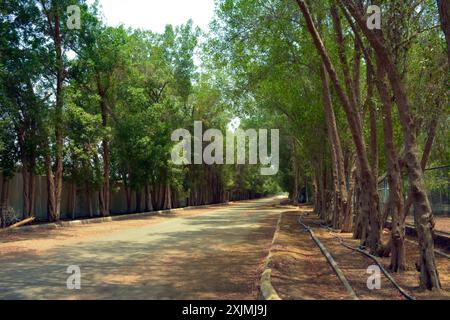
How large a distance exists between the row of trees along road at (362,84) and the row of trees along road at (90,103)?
3.29 meters

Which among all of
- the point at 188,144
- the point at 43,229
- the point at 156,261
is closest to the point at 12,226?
the point at 43,229

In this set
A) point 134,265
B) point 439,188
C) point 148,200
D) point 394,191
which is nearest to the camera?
point 134,265

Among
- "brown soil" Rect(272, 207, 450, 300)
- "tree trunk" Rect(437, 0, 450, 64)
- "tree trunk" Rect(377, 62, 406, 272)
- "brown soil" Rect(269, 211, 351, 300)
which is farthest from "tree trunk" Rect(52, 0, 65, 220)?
"tree trunk" Rect(437, 0, 450, 64)

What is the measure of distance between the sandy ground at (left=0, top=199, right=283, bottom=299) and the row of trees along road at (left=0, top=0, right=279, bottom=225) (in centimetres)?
497

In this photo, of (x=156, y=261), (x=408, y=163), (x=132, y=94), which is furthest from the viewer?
(x=132, y=94)

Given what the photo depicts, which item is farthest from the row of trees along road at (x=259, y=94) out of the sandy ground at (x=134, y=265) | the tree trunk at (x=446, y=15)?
the sandy ground at (x=134, y=265)

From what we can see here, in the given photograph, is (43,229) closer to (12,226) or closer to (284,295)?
(12,226)

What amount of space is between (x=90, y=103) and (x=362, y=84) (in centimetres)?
1462

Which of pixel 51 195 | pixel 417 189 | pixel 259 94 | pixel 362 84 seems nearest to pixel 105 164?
pixel 51 195

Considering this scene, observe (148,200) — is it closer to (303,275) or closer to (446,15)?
(303,275)

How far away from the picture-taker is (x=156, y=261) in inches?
456

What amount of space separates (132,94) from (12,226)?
12369mm

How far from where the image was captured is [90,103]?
27.5 m

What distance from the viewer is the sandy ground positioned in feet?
26.2
